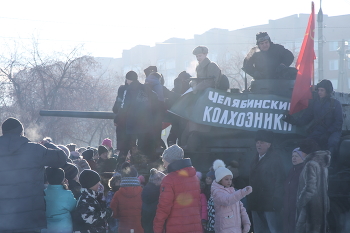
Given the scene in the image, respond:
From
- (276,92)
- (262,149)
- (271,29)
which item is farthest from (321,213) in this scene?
(271,29)

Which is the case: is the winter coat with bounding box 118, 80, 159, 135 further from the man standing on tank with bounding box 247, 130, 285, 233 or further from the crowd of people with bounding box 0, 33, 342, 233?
the man standing on tank with bounding box 247, 130, 285, 233

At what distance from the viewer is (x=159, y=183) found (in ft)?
22.0

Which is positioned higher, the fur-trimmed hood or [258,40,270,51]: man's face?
[258,40,270,51]: man's face

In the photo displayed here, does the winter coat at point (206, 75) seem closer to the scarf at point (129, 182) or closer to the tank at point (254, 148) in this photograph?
the tank at point (254, 148)

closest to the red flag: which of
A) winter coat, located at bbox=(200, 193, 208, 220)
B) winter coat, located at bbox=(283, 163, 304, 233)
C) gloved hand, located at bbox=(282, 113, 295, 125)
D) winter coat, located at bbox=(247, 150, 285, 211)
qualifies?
gloved hand, located at bbox=(282, 113, 295, 125)

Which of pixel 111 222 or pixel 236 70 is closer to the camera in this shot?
pixel 111 222

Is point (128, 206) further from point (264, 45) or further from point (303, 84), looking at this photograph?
point (264, 45)

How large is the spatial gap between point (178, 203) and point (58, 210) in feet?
4.54

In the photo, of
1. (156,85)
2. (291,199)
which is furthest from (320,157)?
(156,85)

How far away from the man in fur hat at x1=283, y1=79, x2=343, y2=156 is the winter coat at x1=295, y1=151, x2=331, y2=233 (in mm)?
1377

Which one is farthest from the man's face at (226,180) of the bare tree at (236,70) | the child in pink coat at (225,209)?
the bare tree at (236,70)

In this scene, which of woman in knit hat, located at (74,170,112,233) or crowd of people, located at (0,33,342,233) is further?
woman in knit hat, located at (74,170,112,233)

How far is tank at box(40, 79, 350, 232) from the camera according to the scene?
7.51 meters

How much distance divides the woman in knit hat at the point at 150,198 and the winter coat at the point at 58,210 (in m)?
1.07
